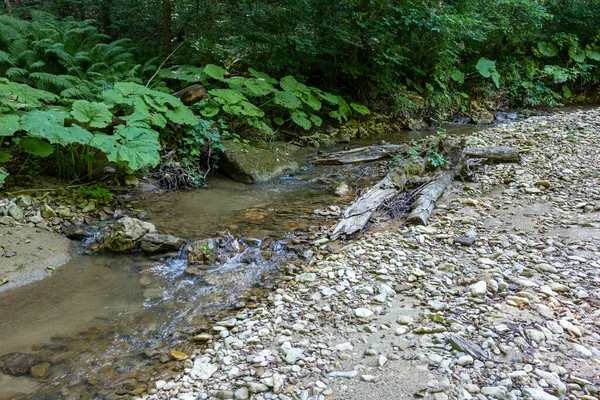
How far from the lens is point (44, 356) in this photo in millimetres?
2928

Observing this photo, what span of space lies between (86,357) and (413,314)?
8.24 feet

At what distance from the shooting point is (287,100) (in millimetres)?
8078

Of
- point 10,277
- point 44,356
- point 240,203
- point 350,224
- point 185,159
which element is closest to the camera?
point 44,356

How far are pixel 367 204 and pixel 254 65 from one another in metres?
5.66

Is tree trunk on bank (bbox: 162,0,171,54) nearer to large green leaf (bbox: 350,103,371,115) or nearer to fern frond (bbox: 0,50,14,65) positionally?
fern frond (bbox: 0,50,14,65)

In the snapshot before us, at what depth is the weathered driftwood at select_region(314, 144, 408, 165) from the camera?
7656 millimetres

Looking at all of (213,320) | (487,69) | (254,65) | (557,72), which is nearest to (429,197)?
(213,320)

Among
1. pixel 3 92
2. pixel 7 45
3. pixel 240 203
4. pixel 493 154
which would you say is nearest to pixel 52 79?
pixel 3 92

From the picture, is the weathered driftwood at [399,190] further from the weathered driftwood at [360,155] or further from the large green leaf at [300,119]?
the large green leaf at [300,119]

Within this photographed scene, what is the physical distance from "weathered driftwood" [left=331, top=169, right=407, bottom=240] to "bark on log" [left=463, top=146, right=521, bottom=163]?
5.34 feet

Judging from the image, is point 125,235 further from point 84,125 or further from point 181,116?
point 181,116

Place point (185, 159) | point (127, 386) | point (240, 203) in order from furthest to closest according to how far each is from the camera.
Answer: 1. point (185, 159)
2. point (240, 203)
3. point (127, 386)

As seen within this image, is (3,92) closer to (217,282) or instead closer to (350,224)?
(217,282)

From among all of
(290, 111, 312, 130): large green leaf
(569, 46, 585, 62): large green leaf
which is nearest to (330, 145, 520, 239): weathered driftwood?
(290, 111, 312, 130): large green leaf
